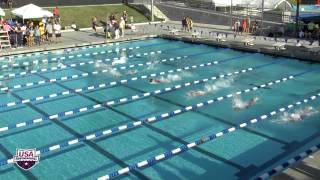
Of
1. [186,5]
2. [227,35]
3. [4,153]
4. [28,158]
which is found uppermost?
[186,5]

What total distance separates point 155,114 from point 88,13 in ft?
70.4

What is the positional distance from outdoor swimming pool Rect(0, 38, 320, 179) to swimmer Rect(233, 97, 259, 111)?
108 mm

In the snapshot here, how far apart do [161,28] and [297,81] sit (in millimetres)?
14862

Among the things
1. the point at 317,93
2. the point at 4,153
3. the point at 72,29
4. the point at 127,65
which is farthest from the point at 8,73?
the point at 317,93

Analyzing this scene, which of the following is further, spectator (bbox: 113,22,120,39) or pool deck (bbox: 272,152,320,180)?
spectator (bbox: 113,22,120,39)

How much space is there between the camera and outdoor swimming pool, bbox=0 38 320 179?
937cm

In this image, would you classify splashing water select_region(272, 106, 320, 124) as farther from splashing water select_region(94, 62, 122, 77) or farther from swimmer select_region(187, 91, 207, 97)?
splashing water select_region(94, 62, 122, 77)

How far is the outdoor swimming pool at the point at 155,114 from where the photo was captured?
937cm

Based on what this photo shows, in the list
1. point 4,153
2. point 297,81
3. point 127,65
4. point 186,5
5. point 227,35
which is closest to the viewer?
point 4,153

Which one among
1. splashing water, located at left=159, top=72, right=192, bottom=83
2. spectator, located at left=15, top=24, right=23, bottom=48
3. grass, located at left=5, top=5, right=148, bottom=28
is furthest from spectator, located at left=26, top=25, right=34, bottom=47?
splashing water, located at left=159, top=72, right=192, bottom=83

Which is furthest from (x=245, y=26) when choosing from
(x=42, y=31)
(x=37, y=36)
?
(x=37, y=36)

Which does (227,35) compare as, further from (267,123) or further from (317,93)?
(267,123)

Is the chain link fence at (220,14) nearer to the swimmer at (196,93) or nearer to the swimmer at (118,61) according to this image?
the swimmer at (118,61)

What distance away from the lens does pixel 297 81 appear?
53.0 feet
